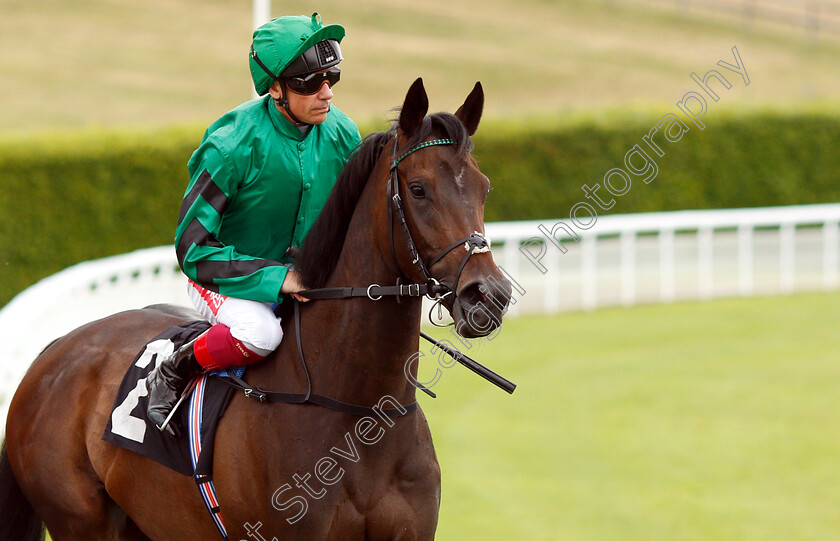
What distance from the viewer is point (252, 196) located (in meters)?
3.21

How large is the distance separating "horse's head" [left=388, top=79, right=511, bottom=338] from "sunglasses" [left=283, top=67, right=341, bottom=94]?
400 mm

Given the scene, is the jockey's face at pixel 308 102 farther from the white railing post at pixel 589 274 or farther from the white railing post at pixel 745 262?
the white railing post at pixel 745 262

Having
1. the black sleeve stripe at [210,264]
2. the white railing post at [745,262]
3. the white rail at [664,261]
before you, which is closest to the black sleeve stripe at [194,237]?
the black sleeve stripe at [210,264]

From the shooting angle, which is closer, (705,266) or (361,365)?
→ (361,365)

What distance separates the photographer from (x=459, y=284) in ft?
8.60

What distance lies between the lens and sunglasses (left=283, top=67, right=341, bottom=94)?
123 inches

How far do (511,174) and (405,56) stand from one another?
16.0 metres

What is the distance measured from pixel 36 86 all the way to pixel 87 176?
15787mm

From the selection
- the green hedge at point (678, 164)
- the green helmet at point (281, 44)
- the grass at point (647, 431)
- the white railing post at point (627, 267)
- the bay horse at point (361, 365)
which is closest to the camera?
the bay horse at point (361, 365)

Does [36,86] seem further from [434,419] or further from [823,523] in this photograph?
[823,523]

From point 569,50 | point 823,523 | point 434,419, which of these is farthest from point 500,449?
point 569,50

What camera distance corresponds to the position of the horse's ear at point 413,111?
280cm

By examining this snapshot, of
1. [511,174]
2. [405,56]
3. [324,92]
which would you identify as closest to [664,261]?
[511,174]

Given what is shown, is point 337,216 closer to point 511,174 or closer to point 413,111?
point 413,111
